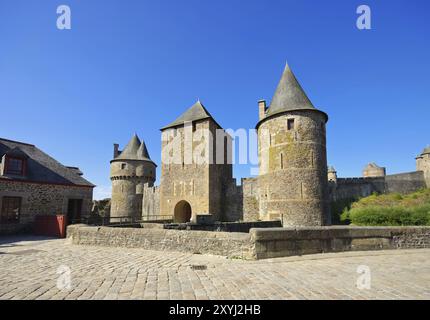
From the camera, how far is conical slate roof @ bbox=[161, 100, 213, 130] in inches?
826

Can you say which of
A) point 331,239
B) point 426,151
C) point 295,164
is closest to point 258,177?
point 295,164

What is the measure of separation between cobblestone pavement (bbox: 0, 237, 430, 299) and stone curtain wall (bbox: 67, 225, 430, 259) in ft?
1.18

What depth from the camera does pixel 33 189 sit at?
1363 centimetres

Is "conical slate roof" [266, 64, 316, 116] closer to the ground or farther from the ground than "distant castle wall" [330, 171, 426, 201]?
farther from the ground

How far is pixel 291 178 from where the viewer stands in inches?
623

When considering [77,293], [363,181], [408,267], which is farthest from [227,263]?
[363,181]

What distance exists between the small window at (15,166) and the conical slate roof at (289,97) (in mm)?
16395

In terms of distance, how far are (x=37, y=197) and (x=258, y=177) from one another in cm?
1515

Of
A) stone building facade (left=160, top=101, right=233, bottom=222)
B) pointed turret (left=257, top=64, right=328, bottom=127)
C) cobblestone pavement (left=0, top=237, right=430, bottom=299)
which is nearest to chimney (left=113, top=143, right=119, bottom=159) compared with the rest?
stone building facade (left=160, top=101, right=233, bottom=222)

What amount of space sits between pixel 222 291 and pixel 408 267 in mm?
4671

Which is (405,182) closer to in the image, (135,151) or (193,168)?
(193,168)

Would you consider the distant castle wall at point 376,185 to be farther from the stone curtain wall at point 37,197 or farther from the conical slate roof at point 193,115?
the stone curtain wall at point 37,197

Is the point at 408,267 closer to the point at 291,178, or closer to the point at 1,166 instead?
the point at 291,178

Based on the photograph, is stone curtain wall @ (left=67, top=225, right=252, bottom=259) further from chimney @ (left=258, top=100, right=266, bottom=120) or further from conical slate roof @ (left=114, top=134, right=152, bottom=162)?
conical slate roof @ (left=114, top=134, right=152, bottom=162)
